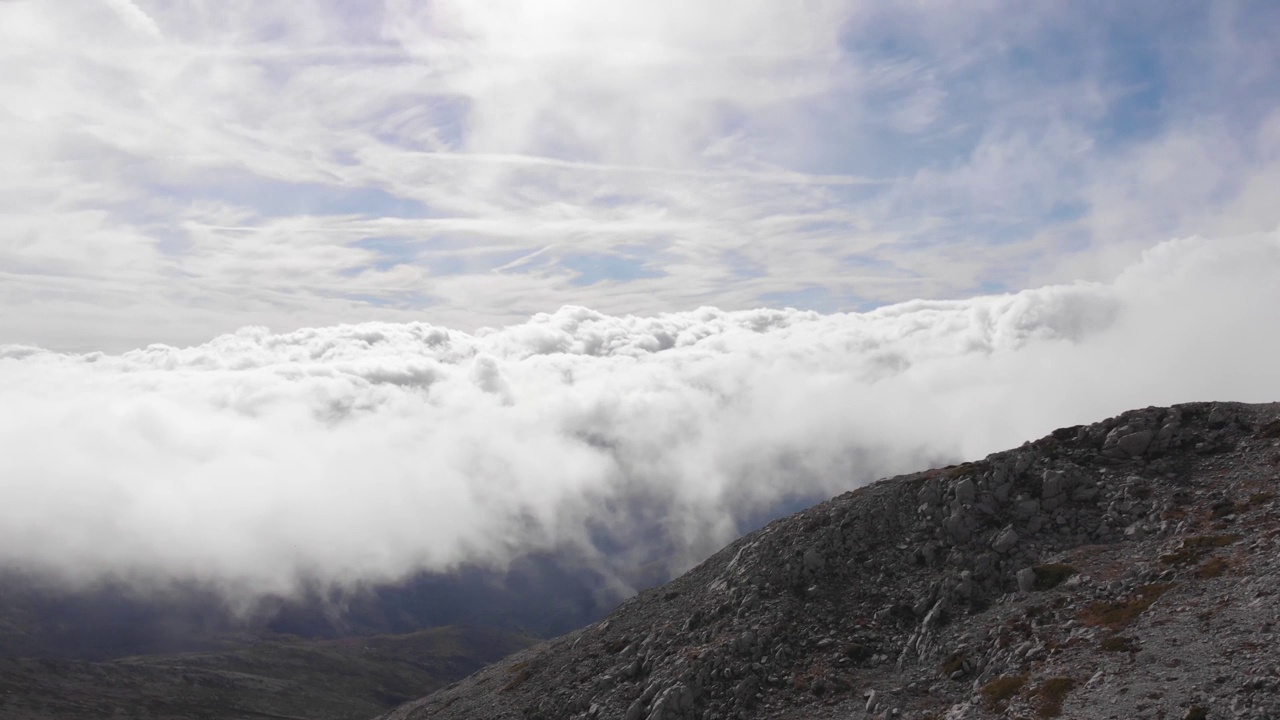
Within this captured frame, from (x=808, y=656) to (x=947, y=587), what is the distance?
13.3 meters

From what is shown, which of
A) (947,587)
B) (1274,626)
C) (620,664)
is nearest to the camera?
(1274,626)

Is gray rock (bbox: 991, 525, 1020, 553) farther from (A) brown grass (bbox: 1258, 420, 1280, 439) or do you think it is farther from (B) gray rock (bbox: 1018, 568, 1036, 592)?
(A) brown grass (bbox: 1258, 420, 1280, 439)

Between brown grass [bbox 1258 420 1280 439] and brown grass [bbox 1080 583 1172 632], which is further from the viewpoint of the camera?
brown grass [bbox 1258 420 1280 439]

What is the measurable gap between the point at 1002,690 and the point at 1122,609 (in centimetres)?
1140

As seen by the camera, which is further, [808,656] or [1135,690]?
[808,656]

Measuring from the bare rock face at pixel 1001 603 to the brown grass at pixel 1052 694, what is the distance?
4.9 inches

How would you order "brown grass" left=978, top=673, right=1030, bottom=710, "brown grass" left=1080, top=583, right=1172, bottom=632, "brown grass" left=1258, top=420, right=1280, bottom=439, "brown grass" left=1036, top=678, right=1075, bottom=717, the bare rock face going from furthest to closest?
"brown grass" left=1258, top=420, right=1280, bottom=439 < "brown grass" left=1080, top=583, right=1172, bottom=632 < "brown grass" left=978, top=673, right=1030, bottom=710 < the bare rock face < "brown grass" left=1036, top=678, right=1075, bottom=717

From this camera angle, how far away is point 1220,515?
61562mm

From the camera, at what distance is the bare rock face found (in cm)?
4766

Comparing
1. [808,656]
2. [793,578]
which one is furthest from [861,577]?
[808,656]

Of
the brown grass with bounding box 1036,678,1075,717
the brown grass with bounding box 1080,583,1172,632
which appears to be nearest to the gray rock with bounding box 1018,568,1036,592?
the brown grass with bounding box 1080,583,1172,632

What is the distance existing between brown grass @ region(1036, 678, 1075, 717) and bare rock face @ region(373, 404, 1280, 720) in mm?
125

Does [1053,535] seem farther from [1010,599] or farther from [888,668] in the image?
[888,668]

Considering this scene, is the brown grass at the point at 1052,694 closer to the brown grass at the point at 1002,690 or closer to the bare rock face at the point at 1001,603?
the bare rock face at the point at 1001,603
